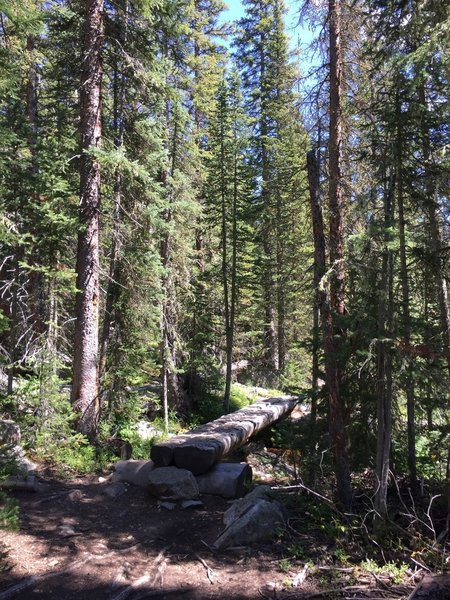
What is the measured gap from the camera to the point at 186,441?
388 inches

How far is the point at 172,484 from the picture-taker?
8.48 metres

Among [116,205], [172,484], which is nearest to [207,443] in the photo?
[172,484]

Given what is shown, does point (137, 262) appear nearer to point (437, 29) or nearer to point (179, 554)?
point (179, 554)

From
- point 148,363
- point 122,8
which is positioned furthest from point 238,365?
point 122,8

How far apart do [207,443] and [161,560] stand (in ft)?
12.3

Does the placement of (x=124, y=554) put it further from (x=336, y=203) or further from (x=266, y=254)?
(x=266, y=254)

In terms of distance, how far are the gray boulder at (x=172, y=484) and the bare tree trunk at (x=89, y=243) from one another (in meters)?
2.47

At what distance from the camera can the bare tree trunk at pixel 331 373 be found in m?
7.27

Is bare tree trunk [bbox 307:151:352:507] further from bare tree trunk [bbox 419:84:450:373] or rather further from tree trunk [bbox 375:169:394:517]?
bare tree trunk [bbox 419:84:450:373]

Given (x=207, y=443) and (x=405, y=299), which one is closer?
(x=405, y=299)

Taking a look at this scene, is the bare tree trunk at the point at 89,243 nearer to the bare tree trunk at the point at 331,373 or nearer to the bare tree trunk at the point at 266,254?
the bare tree trunk at the point at 331,373

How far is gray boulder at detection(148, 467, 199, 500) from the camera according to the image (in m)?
8.38

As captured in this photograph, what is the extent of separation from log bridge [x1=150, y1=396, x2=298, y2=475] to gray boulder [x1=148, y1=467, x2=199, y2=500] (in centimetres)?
45

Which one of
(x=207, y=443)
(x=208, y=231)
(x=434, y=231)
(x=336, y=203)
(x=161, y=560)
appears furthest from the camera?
(x=208, y=231)
